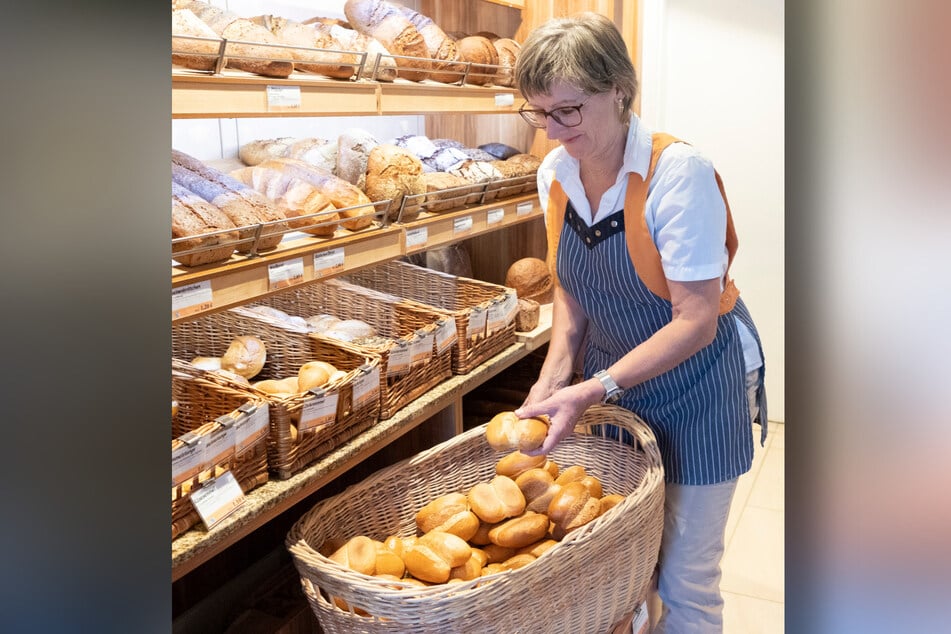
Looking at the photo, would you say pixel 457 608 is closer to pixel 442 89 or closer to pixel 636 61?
pixel 442 89

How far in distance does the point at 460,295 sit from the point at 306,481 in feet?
3.32

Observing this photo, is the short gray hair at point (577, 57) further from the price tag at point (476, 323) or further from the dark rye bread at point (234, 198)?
the price tag at point (476, 323)

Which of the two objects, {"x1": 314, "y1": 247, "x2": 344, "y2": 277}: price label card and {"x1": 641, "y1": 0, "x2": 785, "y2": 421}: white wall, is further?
{"x1": 641, "y1": 0, "x2": 785, "y2": 421}: white wall

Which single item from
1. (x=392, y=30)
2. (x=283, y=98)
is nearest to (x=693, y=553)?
(x=283, y=98)

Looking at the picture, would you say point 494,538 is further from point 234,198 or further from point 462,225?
point 462,225

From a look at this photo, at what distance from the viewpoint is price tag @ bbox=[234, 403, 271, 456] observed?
1470 mm

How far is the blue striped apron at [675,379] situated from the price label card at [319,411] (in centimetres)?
56

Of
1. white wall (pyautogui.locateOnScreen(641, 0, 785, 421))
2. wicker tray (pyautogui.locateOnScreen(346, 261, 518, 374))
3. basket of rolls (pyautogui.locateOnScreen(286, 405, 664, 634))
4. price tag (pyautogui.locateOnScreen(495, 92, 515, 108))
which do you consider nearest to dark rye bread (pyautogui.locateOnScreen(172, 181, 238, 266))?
basket of rolls (pyautogui.locateOnScreen(286, 405, 664, 634))

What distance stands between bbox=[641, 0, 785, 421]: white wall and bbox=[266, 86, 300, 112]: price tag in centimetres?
246

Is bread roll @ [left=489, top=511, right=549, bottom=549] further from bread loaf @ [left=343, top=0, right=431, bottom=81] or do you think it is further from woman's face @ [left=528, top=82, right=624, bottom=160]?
bread loaf @ [left=343, top=0, right=431, bottom=81]

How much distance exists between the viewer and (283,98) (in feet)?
5.53

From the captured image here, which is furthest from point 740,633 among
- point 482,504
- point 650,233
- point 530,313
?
point 650,233

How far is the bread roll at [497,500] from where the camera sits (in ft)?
5.04

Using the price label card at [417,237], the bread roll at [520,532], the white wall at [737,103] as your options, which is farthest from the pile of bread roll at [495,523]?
the white wall at [737,103]
